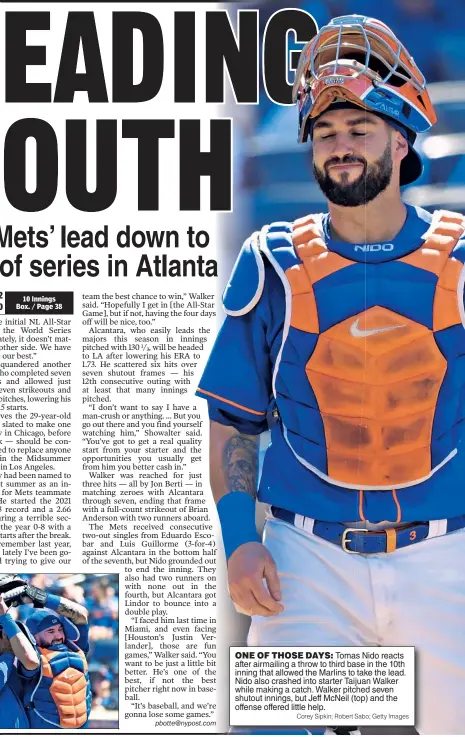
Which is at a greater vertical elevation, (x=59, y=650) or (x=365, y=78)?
(x=365, y=78)

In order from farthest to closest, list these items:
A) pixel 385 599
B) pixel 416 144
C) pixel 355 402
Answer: pixel 416 144 → pixel 355 402 → pixel 385 599

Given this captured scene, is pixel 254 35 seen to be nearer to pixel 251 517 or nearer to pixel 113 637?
pixel 251 517

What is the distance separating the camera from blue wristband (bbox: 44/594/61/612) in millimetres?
3846

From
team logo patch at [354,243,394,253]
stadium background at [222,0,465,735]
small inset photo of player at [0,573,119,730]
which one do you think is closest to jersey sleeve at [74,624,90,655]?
small inset photo of player at [0,573,119,730]

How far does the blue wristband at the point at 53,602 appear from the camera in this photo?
3846 mm

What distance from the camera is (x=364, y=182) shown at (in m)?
3.56

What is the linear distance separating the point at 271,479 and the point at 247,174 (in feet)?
3.54

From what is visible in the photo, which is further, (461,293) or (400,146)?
(400,146)

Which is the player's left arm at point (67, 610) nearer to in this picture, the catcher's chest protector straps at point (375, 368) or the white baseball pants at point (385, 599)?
the white baseball pants at point (385, 599)

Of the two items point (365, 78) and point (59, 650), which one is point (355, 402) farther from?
point (59, 650)

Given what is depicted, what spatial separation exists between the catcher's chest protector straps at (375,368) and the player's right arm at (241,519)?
17 cm

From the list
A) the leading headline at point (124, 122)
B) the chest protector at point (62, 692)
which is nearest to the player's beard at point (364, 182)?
the leading headline at point (124, 122)

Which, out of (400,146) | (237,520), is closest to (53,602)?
(237,520)

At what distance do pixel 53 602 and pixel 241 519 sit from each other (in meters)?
0.83
